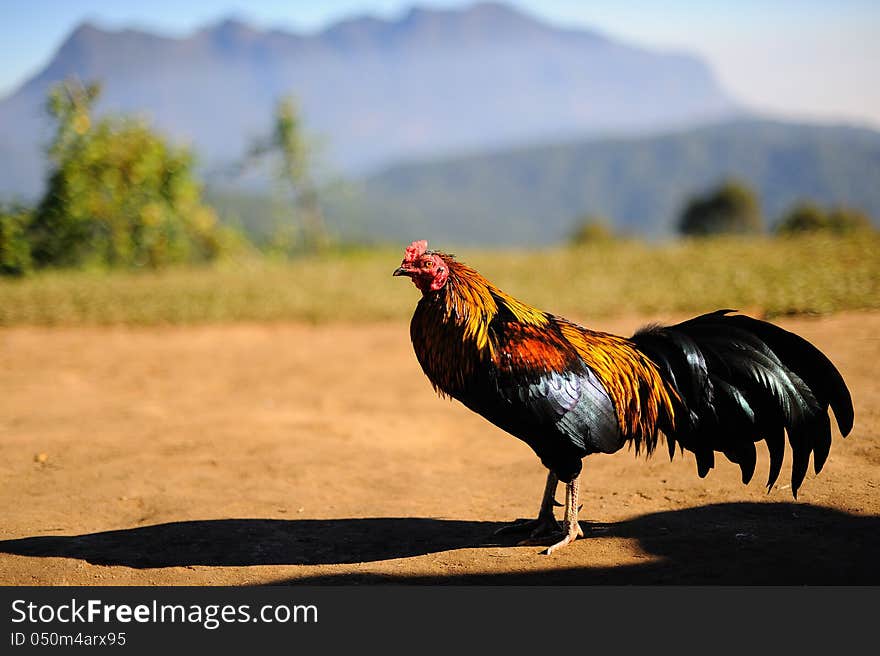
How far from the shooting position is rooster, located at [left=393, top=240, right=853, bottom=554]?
14.4 ft

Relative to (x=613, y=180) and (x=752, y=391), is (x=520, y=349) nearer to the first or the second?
(x=752, y=391)

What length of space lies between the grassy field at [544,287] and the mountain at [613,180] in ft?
275

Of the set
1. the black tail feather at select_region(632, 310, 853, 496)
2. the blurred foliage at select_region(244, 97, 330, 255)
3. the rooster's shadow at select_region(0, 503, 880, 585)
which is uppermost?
the blurred foliage at select_region(244, 97, 330, 255)

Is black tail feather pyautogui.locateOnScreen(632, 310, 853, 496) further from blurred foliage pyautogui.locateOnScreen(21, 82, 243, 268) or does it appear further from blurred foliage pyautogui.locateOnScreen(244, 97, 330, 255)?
blurred foliage pyautogui.locateOnScreen(244, 97, 330, 255)

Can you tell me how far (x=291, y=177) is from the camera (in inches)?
984

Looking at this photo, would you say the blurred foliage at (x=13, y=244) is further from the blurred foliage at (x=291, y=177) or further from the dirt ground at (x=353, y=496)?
the dirt ground at (x=353, y=496)

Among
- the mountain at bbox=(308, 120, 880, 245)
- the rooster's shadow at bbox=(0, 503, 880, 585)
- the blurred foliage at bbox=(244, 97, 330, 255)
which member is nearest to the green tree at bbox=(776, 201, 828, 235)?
the blurred foliage at bbox=(244, 97, 330, 255)

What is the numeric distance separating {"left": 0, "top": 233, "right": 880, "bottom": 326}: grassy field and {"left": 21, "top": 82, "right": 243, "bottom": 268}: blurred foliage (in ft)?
8.91

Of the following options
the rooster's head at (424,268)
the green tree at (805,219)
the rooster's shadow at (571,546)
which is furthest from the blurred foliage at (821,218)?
the rooster's head at (424,268)

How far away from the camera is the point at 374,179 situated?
181250 millimetres

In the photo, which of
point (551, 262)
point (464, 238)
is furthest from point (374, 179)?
point (551, 262)

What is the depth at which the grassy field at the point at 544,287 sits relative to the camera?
39.7 ft
